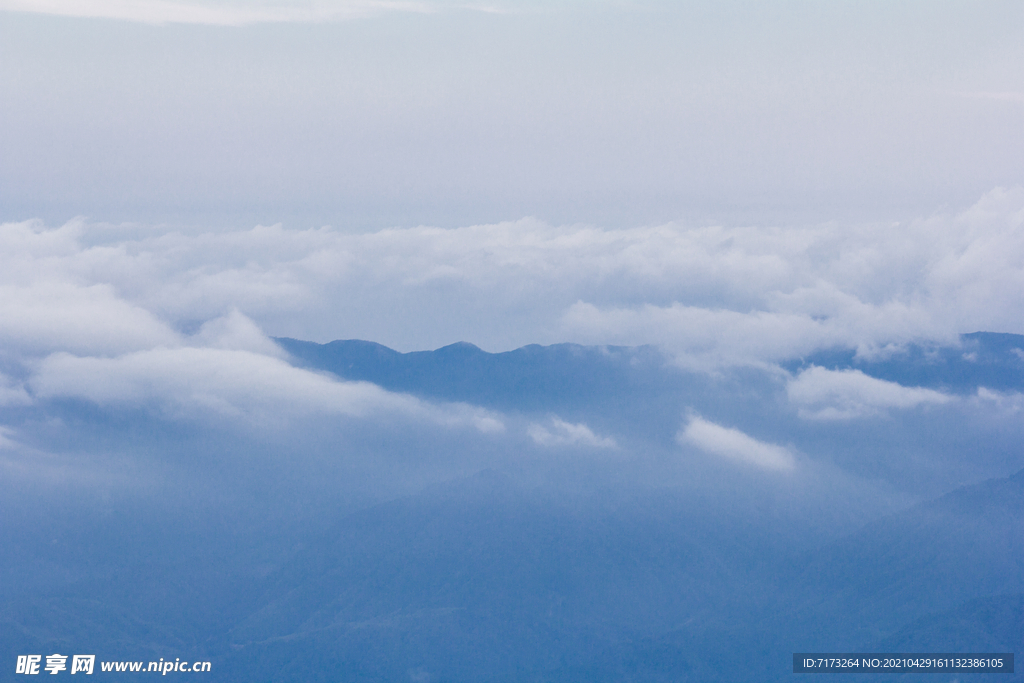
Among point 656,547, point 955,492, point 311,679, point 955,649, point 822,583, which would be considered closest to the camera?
point 955,649

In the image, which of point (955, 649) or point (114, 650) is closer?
point (955, 649)

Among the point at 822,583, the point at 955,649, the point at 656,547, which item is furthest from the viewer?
the point at 656,547

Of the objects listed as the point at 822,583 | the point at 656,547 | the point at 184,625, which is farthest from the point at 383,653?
the point at 822,583

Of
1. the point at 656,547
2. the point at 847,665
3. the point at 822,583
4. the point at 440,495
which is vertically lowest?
the point at 847,665

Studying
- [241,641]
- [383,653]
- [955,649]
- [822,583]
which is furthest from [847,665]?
[241,641]

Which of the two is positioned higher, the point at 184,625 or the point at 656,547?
the point at 656,547

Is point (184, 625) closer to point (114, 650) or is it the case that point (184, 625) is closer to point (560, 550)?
point (114, 650)

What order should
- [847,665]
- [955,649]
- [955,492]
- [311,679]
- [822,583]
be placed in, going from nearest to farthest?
[847,665], [955,649], [311,679], [822,583], [955,492]

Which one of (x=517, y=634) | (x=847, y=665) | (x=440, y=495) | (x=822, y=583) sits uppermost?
(x=440, y=495)

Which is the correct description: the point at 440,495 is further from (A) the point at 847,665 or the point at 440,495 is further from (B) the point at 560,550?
(A) the point at 847,665
